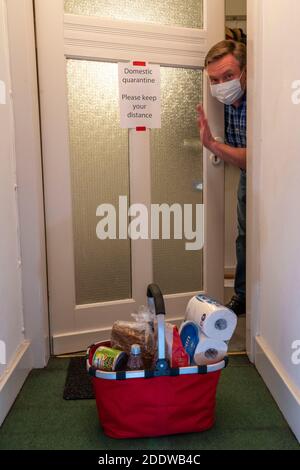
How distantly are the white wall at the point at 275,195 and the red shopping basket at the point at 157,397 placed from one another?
0.86ft

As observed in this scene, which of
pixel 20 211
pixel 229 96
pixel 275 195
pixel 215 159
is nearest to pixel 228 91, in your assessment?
pixel 229 96

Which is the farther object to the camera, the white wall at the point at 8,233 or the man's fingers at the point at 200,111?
the man's fingers at the point at 200,111

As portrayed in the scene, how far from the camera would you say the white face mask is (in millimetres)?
1823

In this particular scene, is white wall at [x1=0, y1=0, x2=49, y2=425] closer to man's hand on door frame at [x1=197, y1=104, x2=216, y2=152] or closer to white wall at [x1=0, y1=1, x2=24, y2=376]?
white wall at [x1=0, y1=1, x2=24, y2=376]

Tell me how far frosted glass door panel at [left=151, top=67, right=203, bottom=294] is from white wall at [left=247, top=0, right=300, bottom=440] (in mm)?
370

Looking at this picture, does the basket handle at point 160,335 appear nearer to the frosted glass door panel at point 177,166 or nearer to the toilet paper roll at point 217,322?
the toilet paper roll at point 217,322

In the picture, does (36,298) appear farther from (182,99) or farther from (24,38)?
(182,99)

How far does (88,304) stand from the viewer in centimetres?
185

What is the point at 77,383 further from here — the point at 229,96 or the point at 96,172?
the point at 229,96

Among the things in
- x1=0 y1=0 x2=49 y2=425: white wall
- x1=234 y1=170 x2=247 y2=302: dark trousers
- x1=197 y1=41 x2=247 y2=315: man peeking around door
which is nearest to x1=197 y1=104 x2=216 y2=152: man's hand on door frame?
x1=197 y1=41 x2=247 y2=315: man peeking around door

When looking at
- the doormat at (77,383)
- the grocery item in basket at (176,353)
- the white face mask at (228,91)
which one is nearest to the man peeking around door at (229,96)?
the white face mask at (228,91)

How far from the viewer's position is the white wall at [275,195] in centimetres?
122

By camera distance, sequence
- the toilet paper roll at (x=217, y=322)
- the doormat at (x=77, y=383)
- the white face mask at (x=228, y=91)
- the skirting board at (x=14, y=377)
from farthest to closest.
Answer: the white face mask at (x=228, y=91)
the doormat at (x=77, y=383)
the skirting board at (x=14, y=377)
the toilet paper roll at (x=217, y=322)

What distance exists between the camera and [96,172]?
1813 millimetres
